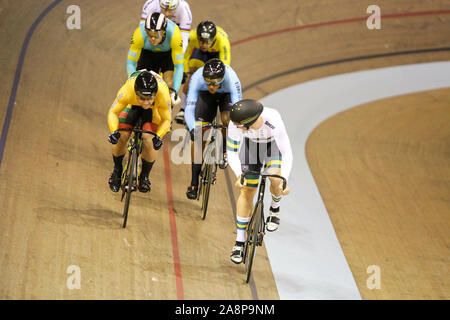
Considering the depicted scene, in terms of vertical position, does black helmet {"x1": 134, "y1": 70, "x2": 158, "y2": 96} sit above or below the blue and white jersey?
below

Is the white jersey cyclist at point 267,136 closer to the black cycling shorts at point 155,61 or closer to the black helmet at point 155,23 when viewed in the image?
the black helmet at point 155,23

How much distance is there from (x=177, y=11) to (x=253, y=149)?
254 cm

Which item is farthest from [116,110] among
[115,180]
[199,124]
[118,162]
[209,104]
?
[209,104]

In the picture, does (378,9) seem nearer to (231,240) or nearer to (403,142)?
(403,142)

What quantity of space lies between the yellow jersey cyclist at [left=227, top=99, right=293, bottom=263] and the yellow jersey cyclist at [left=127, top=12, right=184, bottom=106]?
1.24 m

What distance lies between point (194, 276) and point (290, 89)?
4268 mm

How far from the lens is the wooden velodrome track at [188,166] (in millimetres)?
4430

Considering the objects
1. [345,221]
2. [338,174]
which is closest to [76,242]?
[345,221]

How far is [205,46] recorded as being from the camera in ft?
19.0

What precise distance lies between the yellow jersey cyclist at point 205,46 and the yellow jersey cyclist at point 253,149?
1.77 metres

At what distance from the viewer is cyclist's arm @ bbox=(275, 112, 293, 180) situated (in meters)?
4.09

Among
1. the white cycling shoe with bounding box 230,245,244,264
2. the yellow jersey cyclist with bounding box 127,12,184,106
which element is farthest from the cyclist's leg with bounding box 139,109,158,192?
the white cycling shoe with bounding box 230,245,244,264

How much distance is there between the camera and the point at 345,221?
18.6 ft

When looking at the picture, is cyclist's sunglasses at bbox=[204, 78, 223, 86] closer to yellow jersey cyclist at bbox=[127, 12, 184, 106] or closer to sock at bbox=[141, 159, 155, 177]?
yellow jersey cyclist at bbox=[127, 12, 184, 106]
